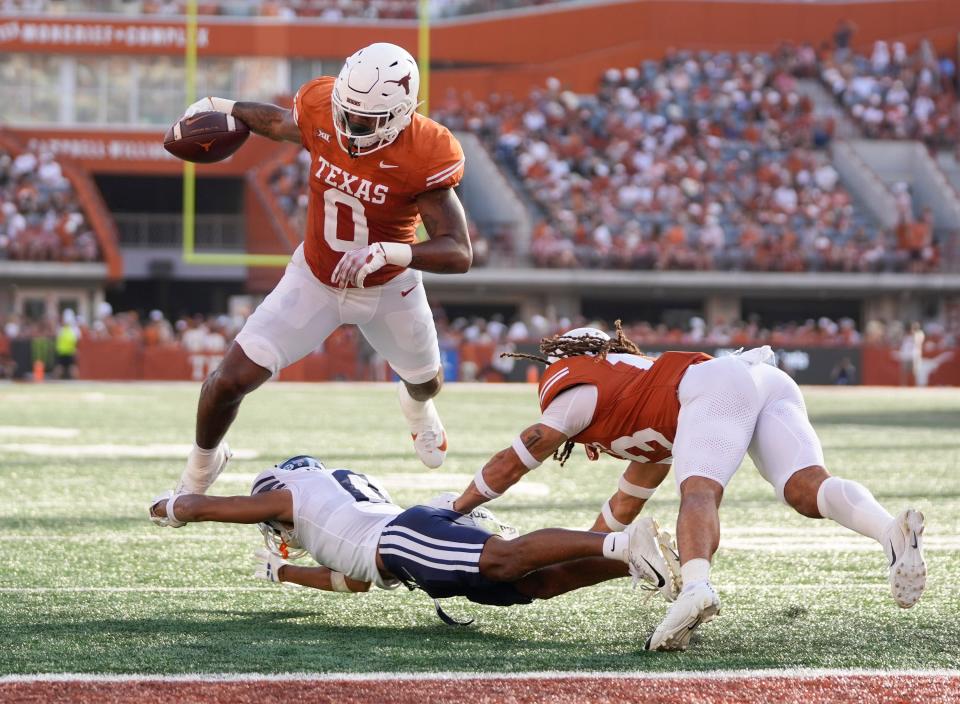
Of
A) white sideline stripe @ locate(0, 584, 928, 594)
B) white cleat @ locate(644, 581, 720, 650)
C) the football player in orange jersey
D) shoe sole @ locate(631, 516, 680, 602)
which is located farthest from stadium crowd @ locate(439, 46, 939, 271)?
white cleat @ locate(644, 581, 720, 650)

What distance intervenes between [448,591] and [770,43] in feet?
97.8

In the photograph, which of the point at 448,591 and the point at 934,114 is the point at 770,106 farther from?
the point at 448,591

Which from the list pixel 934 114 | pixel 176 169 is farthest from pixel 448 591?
pixel 934 114

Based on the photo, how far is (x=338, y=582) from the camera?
4.60 metres

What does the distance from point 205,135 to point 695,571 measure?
115 inches

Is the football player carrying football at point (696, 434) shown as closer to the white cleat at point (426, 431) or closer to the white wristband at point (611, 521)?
the white wristband at point (611, 521)

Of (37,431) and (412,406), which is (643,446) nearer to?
(412,406)

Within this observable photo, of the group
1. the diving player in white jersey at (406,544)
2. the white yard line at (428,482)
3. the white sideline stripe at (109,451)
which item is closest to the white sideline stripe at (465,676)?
the diving player in white jersey at (406,544)

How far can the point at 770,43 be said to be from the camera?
32.0 meters

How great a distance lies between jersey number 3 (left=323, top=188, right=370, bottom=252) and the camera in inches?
214

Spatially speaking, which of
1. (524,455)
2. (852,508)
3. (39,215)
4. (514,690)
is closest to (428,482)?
(524,455)

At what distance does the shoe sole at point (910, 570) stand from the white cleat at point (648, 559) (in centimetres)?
61

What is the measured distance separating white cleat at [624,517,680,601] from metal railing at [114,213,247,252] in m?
25.5

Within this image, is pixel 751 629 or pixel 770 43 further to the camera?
pixel 770 43
